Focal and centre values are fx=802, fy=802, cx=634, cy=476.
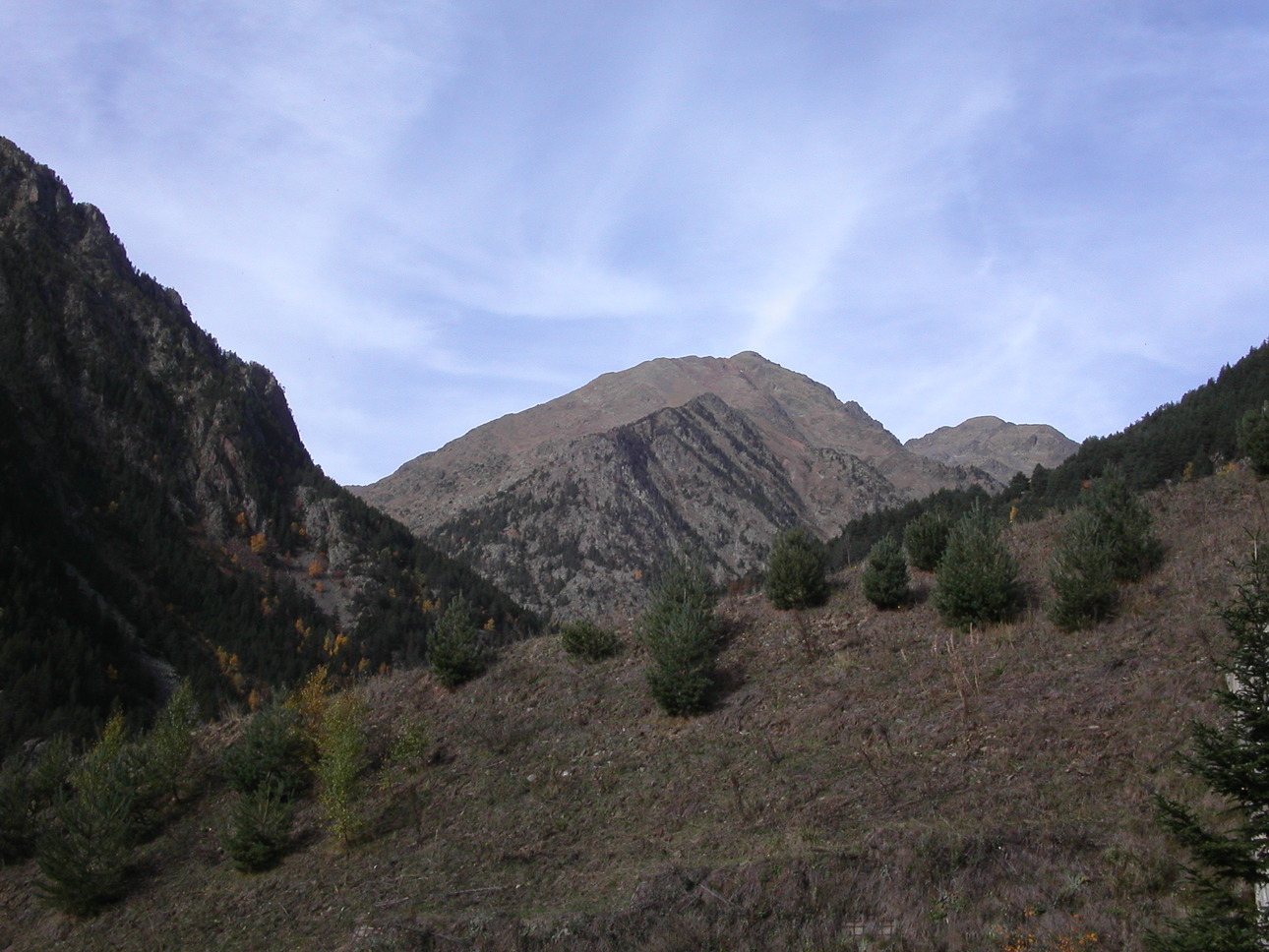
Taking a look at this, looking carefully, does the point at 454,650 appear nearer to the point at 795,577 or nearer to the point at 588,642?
the point at 588,642

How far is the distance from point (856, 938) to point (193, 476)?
11278cm

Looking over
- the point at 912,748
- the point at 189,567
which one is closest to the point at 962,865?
the point at 912,748

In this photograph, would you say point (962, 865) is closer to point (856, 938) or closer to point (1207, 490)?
point (856, 938)

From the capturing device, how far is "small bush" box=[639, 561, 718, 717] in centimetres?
1783

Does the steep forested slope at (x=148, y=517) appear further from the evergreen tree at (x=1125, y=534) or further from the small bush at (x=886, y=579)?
the evergreen tree at (x=1125, y=534)

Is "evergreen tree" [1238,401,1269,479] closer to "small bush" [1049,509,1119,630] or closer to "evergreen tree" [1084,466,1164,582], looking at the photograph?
"evergreen tree" [1084,466,1164,582]

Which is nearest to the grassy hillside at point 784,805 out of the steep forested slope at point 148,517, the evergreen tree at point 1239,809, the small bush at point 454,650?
the small bush at point 454,650

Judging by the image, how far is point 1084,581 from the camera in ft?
56.1

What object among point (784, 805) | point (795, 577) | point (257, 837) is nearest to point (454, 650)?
point (257, 837)

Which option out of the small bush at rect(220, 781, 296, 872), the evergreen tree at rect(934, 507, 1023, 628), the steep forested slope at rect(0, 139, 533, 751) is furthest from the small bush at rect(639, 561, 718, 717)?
the steep forested slope at rect(0, 139, 533, 751)

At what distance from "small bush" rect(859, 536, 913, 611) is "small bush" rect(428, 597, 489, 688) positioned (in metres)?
11.1

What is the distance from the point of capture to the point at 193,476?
105 metres

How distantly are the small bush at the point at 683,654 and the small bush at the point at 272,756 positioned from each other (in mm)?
8818

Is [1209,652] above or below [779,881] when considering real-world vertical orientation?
above
